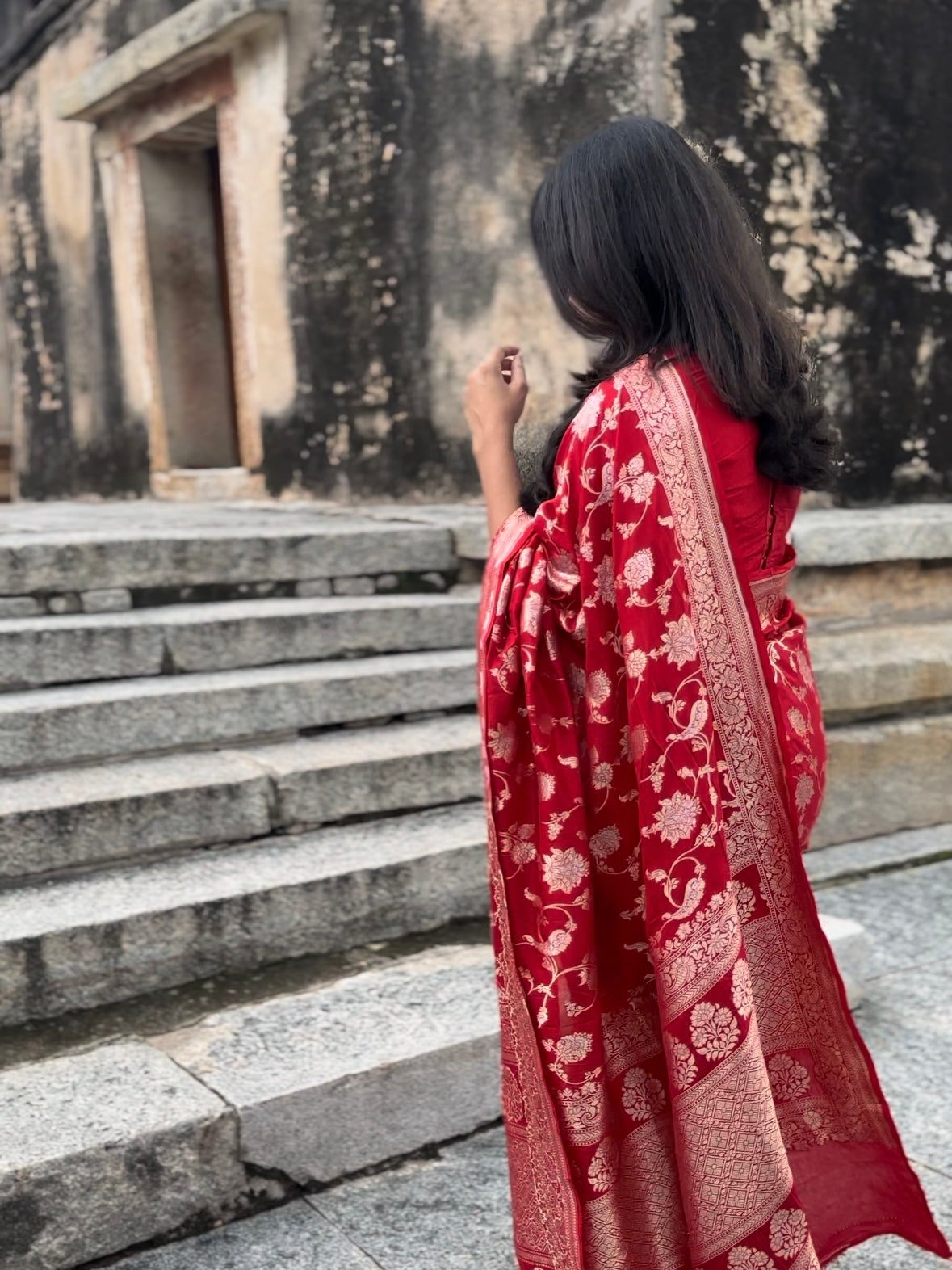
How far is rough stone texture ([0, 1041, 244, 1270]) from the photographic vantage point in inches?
83.5

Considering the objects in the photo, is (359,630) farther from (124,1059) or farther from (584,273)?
(584,273)

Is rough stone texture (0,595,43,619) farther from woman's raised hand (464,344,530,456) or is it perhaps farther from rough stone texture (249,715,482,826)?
woman's raised hand (464,344,530,456)

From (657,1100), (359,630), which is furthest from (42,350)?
(657,1100)

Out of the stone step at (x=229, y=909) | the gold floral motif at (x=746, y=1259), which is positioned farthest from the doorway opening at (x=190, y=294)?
the gold floral motif at (x=746, y=1259)

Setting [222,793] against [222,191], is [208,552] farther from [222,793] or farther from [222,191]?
[222,191]

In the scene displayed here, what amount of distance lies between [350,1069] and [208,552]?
2.06 meters

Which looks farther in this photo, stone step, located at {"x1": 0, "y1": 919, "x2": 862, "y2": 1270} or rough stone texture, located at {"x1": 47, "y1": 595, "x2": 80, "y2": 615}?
rough stone texture, located at {"x1": 47, "y1": 595, "x2": 80, "y2": 615}

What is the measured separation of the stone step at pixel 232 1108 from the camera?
85.1 inches

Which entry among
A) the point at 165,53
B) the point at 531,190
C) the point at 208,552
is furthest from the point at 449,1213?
the point at 165,53

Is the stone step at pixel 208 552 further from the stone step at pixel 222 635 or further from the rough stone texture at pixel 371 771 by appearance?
the rough stone texture at pixel 371 771

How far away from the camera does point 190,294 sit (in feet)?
23.1

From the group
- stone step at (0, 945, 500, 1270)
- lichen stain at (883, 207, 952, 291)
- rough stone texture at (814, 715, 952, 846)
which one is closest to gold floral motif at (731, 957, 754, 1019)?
stone step at (0, 945, 500, 1270)

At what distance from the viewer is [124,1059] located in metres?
2.47

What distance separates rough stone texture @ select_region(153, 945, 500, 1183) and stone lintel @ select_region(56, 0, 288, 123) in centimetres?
439
